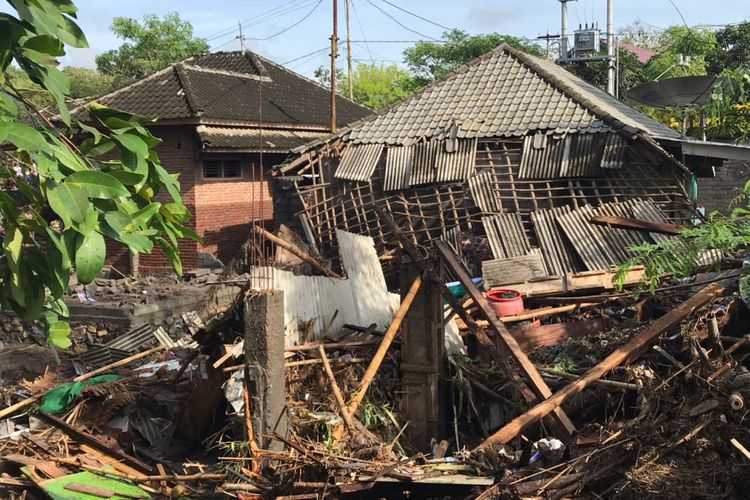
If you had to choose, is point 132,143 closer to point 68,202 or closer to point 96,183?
point 96,183

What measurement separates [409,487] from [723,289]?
3.40 meters

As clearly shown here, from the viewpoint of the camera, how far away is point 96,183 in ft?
6.91

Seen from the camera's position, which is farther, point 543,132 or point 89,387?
point 543,132

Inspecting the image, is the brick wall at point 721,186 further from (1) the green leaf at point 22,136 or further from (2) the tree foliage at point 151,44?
(2) the tree foliage at point 151,44

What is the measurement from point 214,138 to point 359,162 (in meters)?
3.86

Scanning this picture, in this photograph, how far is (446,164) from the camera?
13867 mm

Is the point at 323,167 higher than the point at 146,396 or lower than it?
higher

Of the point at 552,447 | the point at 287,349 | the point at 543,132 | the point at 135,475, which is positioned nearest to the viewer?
the point at 552,447

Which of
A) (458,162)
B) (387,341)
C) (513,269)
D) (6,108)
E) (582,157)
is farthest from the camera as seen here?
(458,162)

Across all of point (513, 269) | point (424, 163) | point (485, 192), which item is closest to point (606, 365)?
point (513, 269)

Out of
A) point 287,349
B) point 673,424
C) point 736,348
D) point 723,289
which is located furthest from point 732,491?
point 287,349

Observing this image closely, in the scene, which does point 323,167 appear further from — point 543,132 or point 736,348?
point 736,348

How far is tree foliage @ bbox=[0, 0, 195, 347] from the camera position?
6.76ft

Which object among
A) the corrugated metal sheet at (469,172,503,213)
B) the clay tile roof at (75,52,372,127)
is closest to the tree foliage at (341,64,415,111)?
the clay tile roof at (75,52,372,127)
